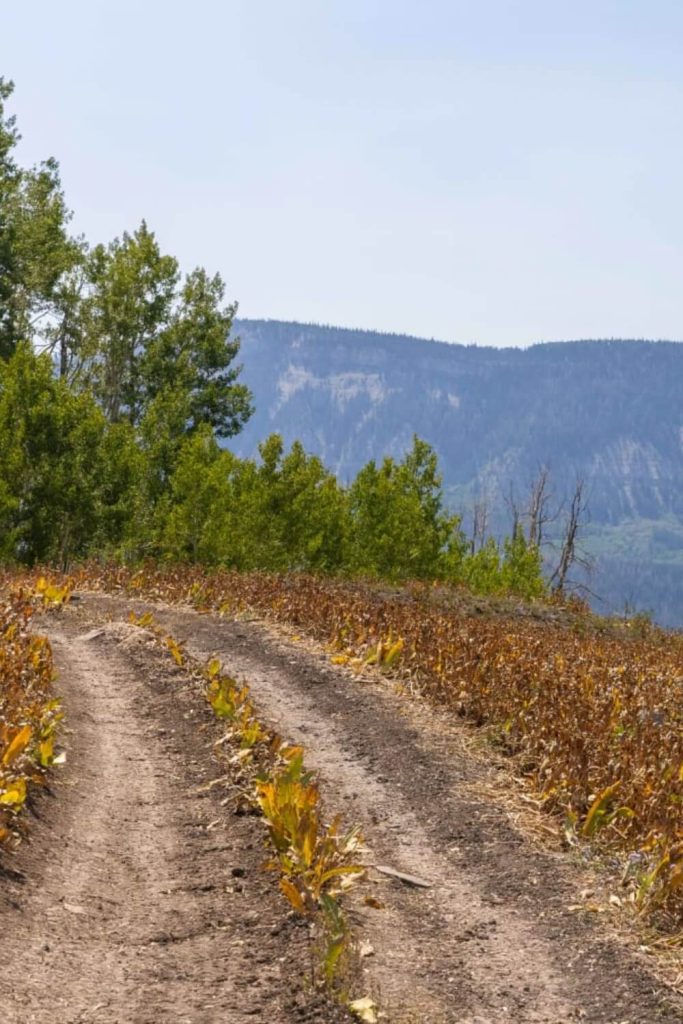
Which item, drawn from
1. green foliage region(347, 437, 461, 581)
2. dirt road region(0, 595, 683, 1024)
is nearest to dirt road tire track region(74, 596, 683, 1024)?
dirt road region(0, 595, 683, 1024)

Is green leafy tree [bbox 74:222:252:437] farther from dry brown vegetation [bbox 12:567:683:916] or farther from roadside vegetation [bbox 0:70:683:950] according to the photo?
dry brown vegetation [bbox 12:567:683:916]

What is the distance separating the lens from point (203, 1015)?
5.38m

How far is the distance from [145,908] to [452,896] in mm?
2025

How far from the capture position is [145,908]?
6.82 metres

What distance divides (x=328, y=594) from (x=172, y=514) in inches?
677

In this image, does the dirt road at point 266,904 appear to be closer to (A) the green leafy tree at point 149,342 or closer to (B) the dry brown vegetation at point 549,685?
(B) the dry brown vegetation at point 549,685

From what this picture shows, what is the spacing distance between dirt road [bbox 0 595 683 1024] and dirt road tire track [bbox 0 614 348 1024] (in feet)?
0.05

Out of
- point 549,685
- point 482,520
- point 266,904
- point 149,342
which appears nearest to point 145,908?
point 266,904

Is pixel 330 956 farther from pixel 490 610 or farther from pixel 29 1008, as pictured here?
pixel 490 610

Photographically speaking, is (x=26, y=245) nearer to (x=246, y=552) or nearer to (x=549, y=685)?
(x=246, y=552)

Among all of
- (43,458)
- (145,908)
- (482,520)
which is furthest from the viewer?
(482,520)

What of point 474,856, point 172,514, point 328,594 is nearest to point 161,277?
point 172,514

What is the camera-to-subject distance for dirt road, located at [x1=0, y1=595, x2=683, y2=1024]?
5.66m

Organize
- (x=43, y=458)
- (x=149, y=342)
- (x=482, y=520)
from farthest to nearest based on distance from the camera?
(x=482, y=520)
(x=149, y=342)
(x=43, y=458)
